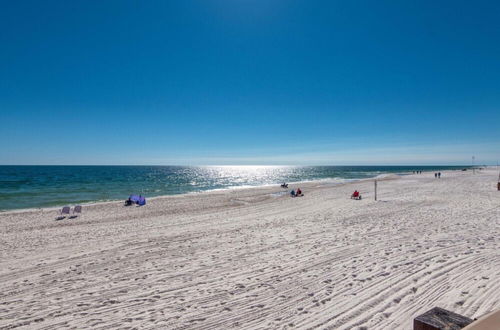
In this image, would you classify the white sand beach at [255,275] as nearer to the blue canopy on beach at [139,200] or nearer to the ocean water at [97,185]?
the blue canopy on beach at [139,200]

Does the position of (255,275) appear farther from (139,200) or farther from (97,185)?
(97,185)

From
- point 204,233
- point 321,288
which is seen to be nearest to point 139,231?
point 204,233

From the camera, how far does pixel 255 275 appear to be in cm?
618

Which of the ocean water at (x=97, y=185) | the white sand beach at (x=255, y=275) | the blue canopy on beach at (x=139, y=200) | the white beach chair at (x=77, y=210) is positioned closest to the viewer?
the white sand beach at (x=255, y=275)

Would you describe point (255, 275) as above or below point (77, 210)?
above

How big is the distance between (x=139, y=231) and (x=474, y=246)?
40.8 feet

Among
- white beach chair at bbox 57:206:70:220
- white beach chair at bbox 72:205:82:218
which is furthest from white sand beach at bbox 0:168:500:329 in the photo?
white beach chair at bbox 72:205:82:218

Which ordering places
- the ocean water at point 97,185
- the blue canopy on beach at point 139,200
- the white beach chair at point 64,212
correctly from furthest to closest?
the ocean water at point 97,185 < the blue canopy on beach at point 139,200 < the white beach chair at point 64,212

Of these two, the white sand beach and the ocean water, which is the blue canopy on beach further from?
the white sand beach

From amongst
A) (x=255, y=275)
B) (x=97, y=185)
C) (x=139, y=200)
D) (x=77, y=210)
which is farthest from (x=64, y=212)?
(x=97, y=185)

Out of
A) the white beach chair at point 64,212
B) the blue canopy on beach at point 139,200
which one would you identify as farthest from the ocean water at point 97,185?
the blue canopy on beach at point 139,200

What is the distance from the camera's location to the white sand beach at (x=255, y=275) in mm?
4582

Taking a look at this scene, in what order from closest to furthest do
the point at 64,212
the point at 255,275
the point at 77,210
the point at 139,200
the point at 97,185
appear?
1. the point at 255,275
2. the point at 64,212
3. the point at 77,210
4. the point at 139,200
5. the point at 97,185

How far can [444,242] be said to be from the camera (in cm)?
809
